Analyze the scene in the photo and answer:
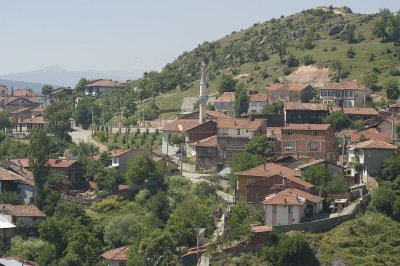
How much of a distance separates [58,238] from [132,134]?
31.3 meters

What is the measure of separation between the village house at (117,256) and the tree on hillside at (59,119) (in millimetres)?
33852

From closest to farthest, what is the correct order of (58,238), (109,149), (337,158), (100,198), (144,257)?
(144,257) < (58,238) < (100,198) < (337,158) < (109,149)

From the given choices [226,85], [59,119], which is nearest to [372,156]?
[59,119]

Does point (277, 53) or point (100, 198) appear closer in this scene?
point (100, 198)

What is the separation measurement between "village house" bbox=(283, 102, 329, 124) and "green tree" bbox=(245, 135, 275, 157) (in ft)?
35.8

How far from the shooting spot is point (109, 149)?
74.5 meters

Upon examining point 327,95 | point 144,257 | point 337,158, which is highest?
point 327,95

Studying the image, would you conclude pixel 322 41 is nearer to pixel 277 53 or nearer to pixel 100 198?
pixel 277 53

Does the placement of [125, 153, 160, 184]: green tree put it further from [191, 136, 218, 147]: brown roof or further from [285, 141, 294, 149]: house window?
[285, 141, 294, 149]: house window

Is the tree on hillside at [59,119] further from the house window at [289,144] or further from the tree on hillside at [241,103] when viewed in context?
the house window at [289,144]

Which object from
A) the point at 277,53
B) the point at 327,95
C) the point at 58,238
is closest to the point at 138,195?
the point at 58,238

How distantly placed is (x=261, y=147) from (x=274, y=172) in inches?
355

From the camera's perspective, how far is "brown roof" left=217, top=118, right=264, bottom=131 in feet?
225

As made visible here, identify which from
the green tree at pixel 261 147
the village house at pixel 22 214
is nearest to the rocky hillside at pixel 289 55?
the green tree at pixel 261 147
